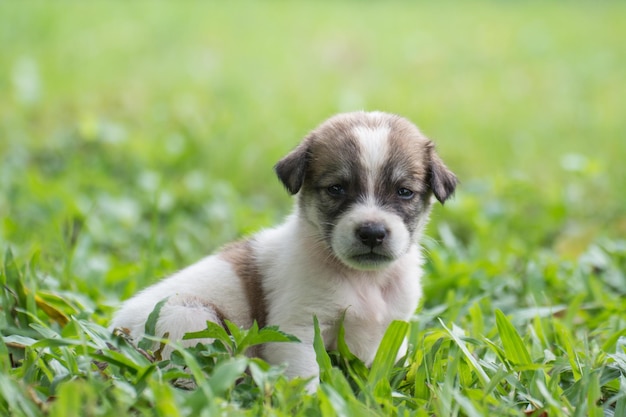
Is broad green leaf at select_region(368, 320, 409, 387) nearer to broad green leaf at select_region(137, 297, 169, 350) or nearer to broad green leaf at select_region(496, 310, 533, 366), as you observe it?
broad green leaf at select_region(496, 310, 533, 366)

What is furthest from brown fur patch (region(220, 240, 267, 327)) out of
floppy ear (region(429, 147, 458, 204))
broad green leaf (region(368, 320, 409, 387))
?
floppy ear (region(429, 147, 458, 204))

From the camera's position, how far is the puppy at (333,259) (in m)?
4.34

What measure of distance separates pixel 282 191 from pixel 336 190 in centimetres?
420

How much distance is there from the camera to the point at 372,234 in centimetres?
426

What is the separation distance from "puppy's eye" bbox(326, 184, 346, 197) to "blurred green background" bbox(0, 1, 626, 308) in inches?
75.9

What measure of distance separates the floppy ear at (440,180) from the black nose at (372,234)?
504 millimetres

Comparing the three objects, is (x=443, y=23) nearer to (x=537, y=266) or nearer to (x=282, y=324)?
(x=537, y=266)

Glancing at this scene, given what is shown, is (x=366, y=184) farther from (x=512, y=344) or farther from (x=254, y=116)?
(x=254, y=116)

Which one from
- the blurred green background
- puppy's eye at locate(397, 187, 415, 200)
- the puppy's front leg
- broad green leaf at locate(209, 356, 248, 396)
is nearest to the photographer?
broad green leaf at locate(209, 356, 248, 396)

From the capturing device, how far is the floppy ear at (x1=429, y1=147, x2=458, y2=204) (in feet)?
15.1

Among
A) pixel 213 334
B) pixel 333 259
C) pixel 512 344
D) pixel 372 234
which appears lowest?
pixel 512 344

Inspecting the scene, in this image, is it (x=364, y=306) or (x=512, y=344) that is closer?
(x=512, y=344)

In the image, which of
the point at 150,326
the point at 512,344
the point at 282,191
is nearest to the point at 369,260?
the point at 512,344

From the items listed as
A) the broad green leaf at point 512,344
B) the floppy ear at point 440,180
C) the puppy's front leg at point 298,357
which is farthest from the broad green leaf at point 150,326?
the broad green leaf at point 512,344
